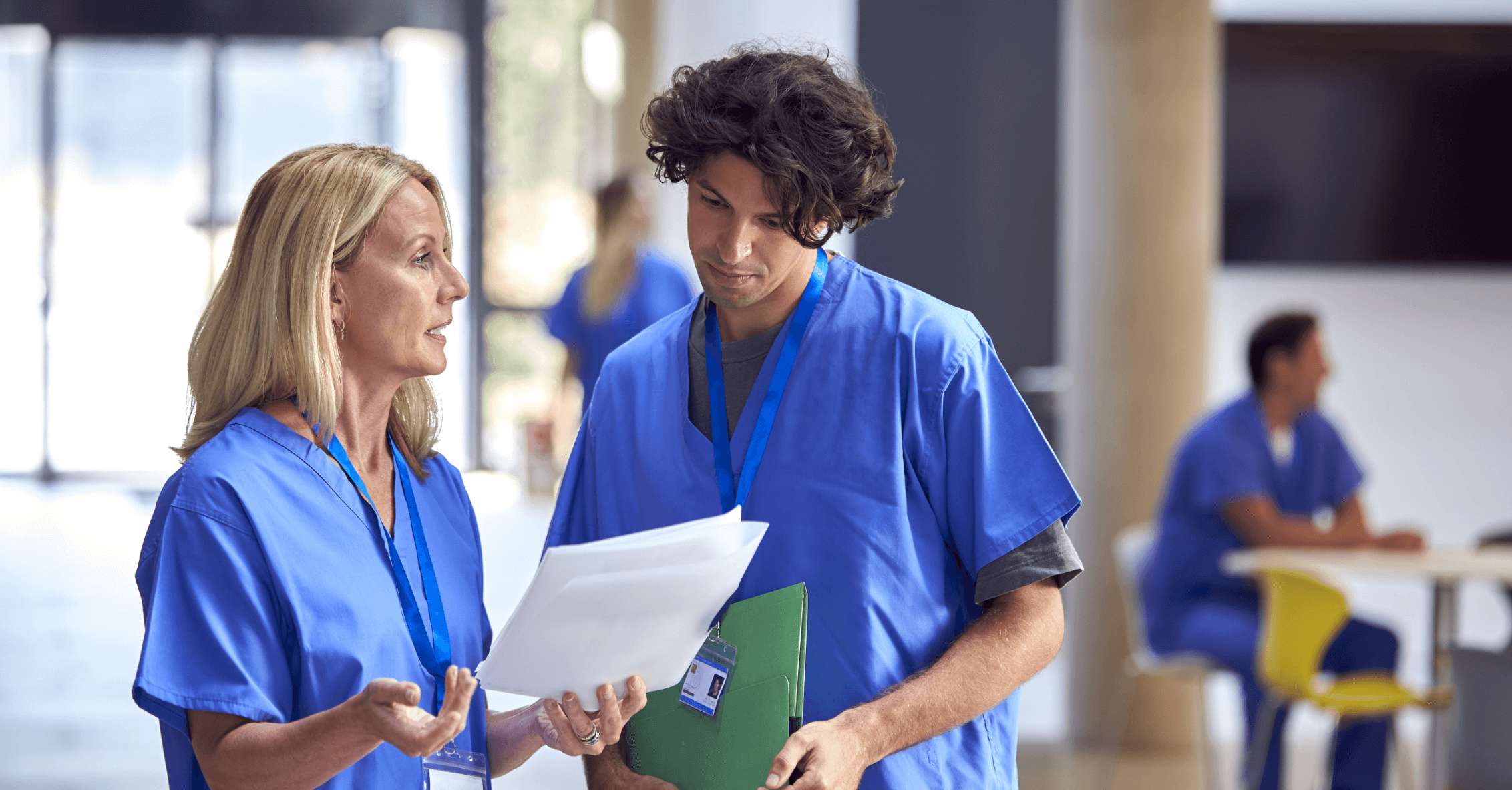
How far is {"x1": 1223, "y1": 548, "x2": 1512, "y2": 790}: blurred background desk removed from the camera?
327 cm

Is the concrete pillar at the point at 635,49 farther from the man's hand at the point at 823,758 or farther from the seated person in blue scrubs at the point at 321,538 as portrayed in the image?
the man's hand at the point at 823,758

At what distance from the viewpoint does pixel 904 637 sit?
128 centimetres

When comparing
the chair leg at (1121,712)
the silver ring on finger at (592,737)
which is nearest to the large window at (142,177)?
the chair leg at (1121,712)

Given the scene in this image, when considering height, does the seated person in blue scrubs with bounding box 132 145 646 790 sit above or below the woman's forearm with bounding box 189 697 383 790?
above

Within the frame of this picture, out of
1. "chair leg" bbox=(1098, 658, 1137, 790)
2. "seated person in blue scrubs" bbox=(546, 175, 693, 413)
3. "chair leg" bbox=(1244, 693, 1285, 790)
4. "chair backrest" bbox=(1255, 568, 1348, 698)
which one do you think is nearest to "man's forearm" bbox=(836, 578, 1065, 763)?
"chair backrest" bbox=(1255, 568, 1348, 698)

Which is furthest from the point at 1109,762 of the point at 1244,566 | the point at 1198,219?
the point at 1198,219

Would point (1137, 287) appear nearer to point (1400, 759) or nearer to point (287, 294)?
point (1400, 759)

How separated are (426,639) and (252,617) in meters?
0.17

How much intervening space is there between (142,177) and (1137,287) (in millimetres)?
8619

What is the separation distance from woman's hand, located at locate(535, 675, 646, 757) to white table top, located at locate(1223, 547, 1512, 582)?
8.66 feet

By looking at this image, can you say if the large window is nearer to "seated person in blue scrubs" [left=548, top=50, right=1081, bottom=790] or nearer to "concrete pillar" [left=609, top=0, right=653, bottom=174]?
"concrete pillar" [left=609, top=0, right=653, bottom=174]

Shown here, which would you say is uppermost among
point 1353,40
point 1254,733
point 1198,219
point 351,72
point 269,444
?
point 351,72

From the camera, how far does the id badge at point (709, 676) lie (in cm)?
125

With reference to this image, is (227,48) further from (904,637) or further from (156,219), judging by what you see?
(904,637)
